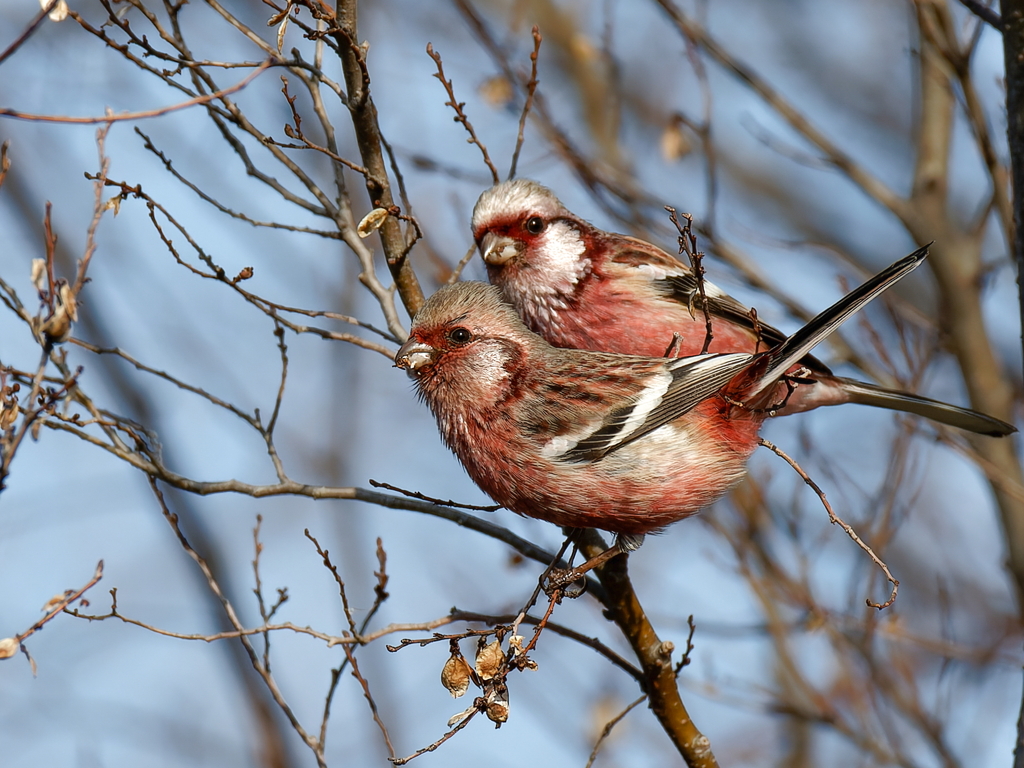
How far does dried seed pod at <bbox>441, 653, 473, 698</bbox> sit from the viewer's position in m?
3.34

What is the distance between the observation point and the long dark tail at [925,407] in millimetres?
4504

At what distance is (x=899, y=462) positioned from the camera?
566cm

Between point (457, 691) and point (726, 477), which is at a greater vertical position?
point (726, 477)

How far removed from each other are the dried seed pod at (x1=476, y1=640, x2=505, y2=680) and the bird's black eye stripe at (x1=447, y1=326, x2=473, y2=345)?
4.43 feet

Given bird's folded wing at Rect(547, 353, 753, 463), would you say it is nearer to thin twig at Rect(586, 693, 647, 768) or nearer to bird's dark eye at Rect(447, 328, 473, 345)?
bird's dark eye at Rect(447, 328, 473, 345)

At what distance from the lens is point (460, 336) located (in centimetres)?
415

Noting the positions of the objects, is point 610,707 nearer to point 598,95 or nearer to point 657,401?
point 657,401

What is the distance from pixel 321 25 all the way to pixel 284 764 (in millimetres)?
4378

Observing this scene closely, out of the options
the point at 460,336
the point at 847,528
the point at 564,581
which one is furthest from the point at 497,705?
the point at 460,336

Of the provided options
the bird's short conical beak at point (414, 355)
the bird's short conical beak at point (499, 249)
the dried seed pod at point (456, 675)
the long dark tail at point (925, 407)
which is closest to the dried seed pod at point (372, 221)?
the bird's short conical beak at point (414, 355)

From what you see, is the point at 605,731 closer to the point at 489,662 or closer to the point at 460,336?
the point at 489,662

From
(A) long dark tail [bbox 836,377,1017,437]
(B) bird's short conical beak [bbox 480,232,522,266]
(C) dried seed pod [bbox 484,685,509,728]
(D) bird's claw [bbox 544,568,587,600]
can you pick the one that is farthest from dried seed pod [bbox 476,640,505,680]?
(A) long dark tail [bbox 836,377,1017,437]

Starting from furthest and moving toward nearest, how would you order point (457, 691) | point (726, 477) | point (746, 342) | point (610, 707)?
point (610, 707), point (746, 342), point (726, 477), point (457, 691)

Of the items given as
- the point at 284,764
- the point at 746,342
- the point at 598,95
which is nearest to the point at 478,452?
the point at 746,342
